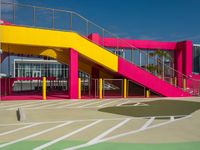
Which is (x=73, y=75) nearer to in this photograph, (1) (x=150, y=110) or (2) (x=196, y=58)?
(1) (x=150, y=110)

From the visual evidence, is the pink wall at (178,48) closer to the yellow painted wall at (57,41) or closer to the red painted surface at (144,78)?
the red painted surface at (144,78)

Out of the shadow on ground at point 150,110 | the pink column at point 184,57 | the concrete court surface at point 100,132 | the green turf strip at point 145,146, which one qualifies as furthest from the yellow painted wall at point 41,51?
the green turf strip at point 145,146

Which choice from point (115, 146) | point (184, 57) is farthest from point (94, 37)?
point (115, 146)

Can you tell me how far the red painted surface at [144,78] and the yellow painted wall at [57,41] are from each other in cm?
64

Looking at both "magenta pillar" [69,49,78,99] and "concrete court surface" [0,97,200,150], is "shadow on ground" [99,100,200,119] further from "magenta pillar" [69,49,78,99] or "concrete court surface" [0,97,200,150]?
"magenta pillar" [69,49,78,99]

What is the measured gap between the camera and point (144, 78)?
22.0 metres

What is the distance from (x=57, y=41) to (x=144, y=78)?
6963 millimetres

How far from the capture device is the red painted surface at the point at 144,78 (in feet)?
71.5

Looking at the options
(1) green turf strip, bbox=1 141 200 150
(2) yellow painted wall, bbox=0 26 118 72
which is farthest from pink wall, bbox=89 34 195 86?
(1) green turf strip, bbox=1 141 200 150

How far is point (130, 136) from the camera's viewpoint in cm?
784

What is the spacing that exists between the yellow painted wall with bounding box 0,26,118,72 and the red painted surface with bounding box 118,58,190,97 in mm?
643

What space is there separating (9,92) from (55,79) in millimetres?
7026

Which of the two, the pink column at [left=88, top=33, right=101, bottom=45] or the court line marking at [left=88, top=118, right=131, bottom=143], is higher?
the pink column at [left=88, top=33, right=101, bottom=45]

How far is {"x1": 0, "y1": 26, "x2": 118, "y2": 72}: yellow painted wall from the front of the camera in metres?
18.4
